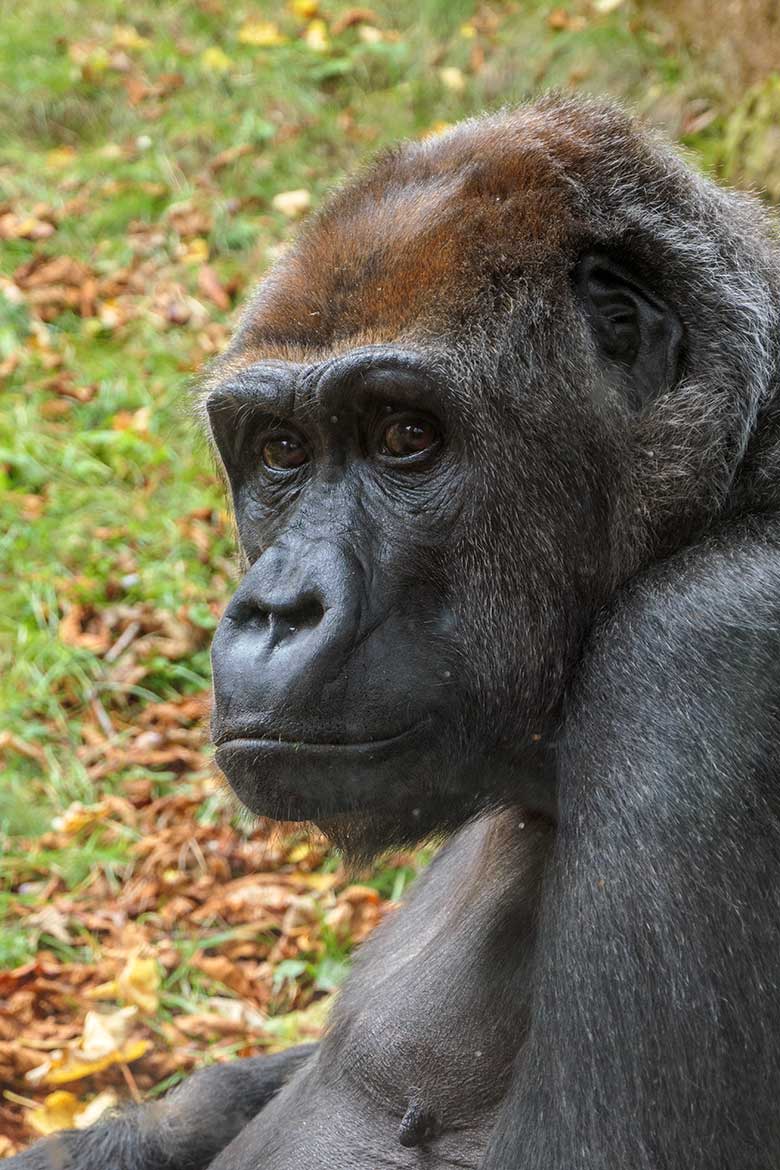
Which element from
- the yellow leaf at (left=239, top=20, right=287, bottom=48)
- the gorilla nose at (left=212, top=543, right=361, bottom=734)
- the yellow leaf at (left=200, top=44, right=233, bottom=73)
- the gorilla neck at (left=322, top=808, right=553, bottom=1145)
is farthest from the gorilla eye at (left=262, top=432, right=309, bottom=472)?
the yellow leaf at (left=239, top=20, right=287, bottom=48)

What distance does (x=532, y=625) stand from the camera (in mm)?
3469

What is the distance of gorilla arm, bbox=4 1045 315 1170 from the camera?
15.8 feet

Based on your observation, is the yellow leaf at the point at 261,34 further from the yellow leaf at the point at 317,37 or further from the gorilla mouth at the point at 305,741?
the gorilla mouth at the point at 305,741

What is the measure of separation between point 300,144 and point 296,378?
8467 millimetres

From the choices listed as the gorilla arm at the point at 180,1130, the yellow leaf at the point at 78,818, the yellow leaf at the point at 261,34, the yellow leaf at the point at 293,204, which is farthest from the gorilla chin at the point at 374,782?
the yellow leaf at the point at 261,34

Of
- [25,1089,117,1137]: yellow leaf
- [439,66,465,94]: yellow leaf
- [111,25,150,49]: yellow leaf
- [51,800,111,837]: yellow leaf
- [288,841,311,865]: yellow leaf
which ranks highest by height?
[111,25,150,49]: yellow leaf

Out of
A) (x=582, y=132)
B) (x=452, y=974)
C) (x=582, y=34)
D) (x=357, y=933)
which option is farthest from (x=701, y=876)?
(x=582, y=34)

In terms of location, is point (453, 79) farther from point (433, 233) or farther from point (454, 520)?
point (454, 520)

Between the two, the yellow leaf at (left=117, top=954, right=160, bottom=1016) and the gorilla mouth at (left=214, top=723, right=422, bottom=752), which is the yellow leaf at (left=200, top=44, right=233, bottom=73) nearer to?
the yellow leaf at (left=117, top=954, right=160, bottom=1016)

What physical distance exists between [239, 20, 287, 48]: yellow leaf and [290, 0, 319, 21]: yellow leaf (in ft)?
0.70

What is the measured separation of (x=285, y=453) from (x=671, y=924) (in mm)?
1621

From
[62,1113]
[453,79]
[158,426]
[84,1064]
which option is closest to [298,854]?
[84,1064]

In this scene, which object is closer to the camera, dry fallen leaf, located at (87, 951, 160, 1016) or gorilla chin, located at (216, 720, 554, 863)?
gorilla chin, located at (216, 720, 554, 863)

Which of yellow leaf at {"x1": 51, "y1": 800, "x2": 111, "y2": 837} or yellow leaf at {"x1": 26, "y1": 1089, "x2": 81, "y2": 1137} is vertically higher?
yellow leaf at {"x1": 51, "y1": 800, "x2": 111, "y2": 837}
